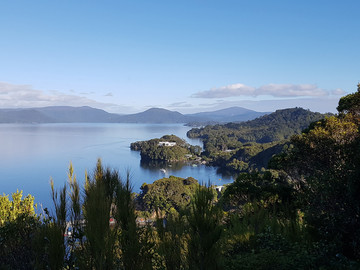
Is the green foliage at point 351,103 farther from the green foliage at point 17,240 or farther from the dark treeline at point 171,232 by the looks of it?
the green foliage at point 17,240

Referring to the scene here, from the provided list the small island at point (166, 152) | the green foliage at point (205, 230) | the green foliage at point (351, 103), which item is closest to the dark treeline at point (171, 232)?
the green foliage at point (205, 230)

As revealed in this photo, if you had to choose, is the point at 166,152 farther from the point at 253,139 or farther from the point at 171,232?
the point at 171,232

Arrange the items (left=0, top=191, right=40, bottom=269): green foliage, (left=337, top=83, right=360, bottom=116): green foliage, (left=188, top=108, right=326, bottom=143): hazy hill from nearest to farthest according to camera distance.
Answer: (left=0, top=191, right=40, bottom=269): green foliage, (left=337, top=83, right=360, bottom=116): green foliage, (left=188, top=108, right=326, bottom=143): hazy hill

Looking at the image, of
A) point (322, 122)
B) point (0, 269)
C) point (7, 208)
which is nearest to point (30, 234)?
point (0, 269)

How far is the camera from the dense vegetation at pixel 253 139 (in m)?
72.1

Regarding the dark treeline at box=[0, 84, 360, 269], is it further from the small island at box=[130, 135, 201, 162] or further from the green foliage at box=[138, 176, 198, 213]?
the small island at box=[130, 135, 201, 162]

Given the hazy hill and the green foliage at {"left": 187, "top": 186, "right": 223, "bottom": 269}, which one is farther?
the hazy hill

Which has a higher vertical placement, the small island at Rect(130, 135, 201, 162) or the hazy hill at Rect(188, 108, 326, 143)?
the hazy hill at Rect(188, 108, 326, 143)

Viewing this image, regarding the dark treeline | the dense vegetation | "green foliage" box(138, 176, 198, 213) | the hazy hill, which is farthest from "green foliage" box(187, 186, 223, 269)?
the hazy hill

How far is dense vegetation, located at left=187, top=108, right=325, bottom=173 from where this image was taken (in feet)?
237

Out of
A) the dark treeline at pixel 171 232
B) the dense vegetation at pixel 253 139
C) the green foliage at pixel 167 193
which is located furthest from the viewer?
the dense vegetation at pixel 253 139

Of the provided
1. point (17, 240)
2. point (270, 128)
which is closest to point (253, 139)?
point (270, 128)

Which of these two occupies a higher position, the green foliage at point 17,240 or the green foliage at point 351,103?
the green foliage at point 351,103

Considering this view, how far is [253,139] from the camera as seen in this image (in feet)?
407
